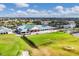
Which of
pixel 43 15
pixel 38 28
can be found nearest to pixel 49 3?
pixel 43 15

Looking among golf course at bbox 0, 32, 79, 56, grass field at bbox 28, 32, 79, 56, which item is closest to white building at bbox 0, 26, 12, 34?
golf course at bbox 0, 32, 79, 56

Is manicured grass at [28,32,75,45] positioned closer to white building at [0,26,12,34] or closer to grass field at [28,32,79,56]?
grass field at [28,32,79,56]

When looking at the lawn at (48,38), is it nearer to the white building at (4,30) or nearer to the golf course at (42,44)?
the golf course at (42,44)

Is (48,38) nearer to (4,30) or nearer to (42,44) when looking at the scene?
(42,44)

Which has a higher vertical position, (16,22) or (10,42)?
(16,22)

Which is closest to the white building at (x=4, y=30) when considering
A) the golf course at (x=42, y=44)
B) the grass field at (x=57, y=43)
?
the golf course at (x=42, y=44)

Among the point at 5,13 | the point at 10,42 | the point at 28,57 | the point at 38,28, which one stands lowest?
the point at 28,57

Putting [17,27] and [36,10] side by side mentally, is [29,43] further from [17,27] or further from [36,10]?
[36,10]
